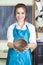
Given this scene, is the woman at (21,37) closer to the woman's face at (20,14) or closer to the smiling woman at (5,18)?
the woman's face at (20,14)

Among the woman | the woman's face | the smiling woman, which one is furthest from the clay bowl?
the smiling woman

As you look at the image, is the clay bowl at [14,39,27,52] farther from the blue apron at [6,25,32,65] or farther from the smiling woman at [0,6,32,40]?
the smiling woman at [0,6,32,40]

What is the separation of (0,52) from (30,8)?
1.84ft

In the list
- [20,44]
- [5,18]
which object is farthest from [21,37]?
[5,18]

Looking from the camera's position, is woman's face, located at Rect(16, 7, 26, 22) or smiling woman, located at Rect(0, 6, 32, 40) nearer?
woman's face, located at Rect(16, 7, 26, 22)

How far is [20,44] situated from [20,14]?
0.60 feet

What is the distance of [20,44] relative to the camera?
1.02 metres

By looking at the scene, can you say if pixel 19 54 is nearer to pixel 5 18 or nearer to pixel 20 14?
pixel 20 14

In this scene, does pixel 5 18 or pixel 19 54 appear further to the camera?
pixel 5 18

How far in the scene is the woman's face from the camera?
3.47ft

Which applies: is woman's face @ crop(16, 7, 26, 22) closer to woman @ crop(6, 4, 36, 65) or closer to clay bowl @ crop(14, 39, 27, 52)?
woman @ crop(6, 4, 36, 65)

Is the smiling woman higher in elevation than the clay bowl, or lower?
higher

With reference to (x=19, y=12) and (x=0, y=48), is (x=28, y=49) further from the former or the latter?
(x=0, y=48)

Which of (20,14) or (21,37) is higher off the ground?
(20,14)
